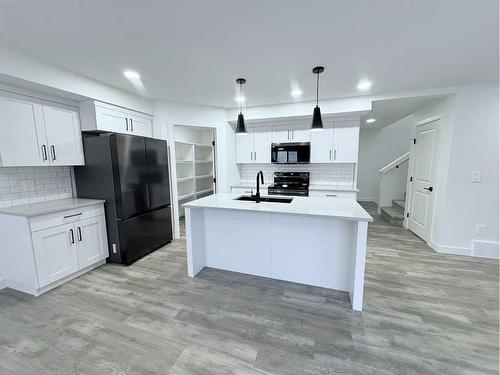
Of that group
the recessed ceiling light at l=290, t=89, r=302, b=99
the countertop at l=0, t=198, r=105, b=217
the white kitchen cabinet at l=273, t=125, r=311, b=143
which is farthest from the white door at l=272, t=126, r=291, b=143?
the countertop at l=0, t=198, r=105, b=217

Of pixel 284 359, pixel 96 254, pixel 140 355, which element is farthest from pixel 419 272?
pixel 96 254

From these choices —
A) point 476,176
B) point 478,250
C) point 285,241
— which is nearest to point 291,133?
point 285,241

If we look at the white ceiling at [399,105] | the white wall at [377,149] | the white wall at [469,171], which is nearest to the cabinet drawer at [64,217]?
the white ceiling at [399,105]

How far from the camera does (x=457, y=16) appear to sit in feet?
5.12

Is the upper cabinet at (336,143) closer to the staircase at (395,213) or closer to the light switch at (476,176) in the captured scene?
the light switch at (476,176)

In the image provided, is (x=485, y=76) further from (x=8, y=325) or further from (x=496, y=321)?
(x=8, y=325)

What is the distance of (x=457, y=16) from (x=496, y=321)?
253 centimetres

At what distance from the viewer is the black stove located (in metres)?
4.16

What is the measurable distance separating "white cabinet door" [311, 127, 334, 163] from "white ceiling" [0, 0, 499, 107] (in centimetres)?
128

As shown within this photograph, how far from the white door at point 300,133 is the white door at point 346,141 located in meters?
0.49

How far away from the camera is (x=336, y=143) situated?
13.1 ft

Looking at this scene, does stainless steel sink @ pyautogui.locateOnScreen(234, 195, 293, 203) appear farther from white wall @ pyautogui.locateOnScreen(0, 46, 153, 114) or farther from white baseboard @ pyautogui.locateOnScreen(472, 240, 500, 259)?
white baseboard @ pyautogui.locateOnScreen(472, 240, 500, 259)

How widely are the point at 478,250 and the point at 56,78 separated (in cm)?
592

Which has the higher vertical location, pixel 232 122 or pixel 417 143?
pixel 232 122
